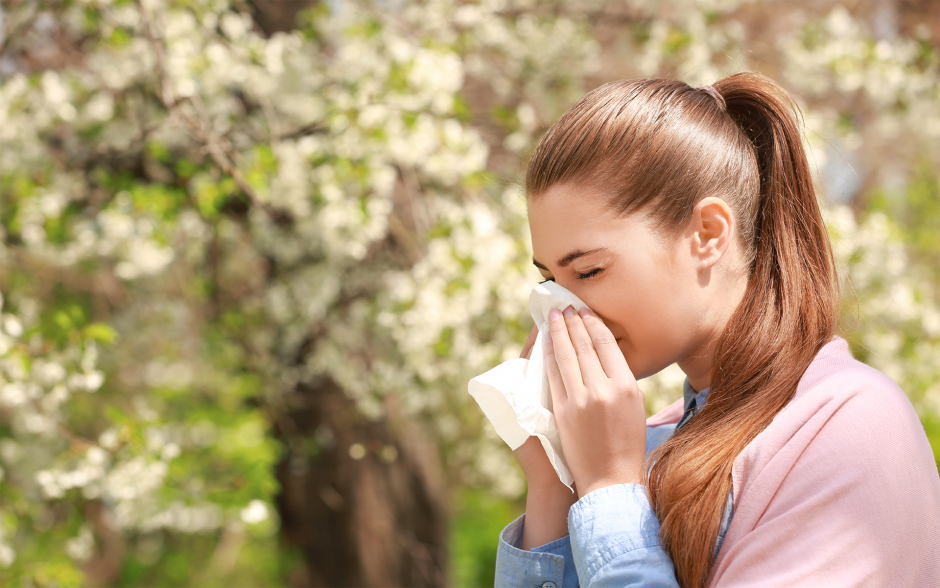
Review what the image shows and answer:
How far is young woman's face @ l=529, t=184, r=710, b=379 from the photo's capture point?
1091mm

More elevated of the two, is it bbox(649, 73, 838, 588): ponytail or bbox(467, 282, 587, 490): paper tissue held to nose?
bbox(649, 73, 838, 588): ponytail

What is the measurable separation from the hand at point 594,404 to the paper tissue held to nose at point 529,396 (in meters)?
0.02

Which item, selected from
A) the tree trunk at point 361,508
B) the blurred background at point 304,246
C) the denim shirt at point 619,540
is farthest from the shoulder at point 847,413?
the tree trunk at point 361,508

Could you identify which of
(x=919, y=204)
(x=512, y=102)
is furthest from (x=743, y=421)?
(x=919, y=204)

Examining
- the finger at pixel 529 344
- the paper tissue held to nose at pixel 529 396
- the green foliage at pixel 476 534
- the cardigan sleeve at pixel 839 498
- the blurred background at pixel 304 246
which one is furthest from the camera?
the green foliage at pixel 476 534

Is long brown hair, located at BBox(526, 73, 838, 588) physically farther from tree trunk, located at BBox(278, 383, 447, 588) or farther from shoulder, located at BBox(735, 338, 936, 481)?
tree trunk, located at BBox(278, 383, 447, 588)

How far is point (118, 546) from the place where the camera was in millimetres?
7117

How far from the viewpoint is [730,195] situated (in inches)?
45.3

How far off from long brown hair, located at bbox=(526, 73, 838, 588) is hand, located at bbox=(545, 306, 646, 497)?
6 cm

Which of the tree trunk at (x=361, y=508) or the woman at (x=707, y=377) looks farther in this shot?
the tree trunk at (x=361, y=508)

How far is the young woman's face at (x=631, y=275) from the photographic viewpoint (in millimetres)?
1091

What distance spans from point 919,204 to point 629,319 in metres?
7.43

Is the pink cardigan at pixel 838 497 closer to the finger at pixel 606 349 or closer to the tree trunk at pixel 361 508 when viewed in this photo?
the finger at pixel 606 349

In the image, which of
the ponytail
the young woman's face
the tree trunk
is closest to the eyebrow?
the young woman's face
